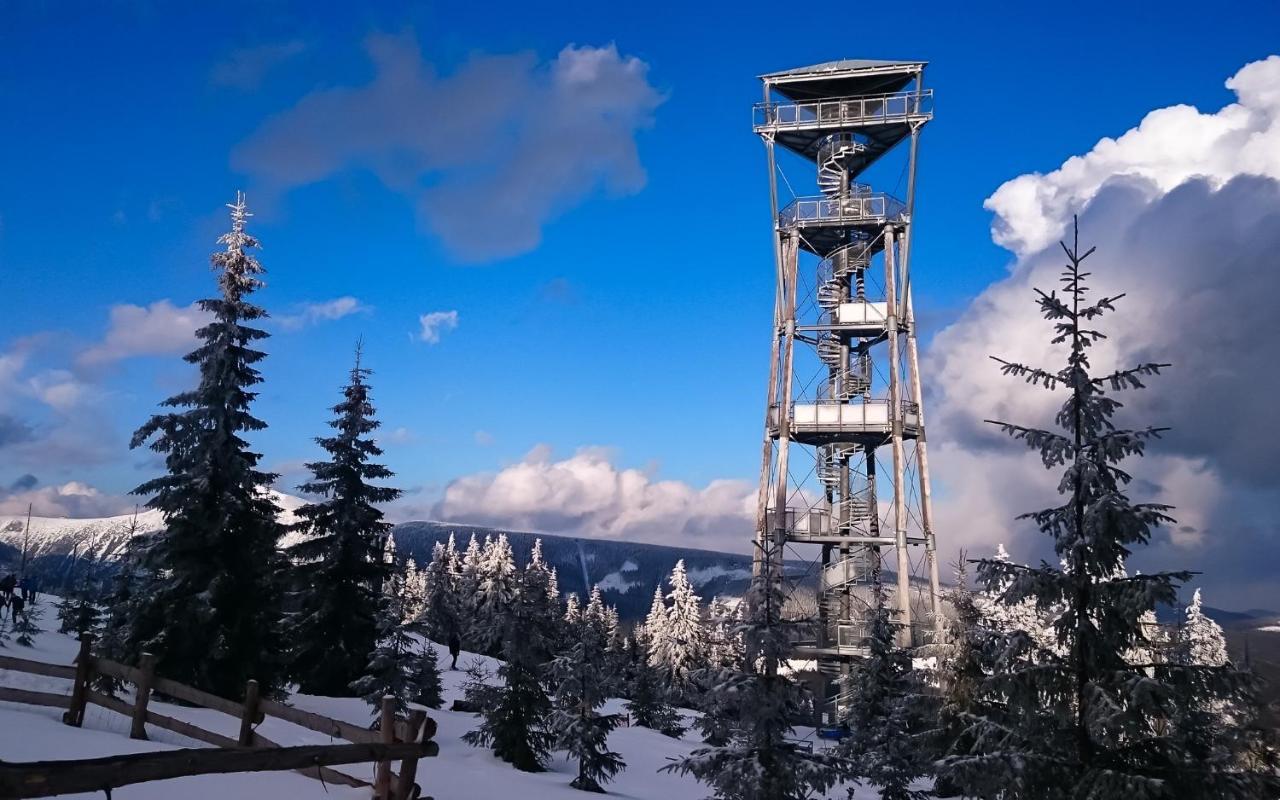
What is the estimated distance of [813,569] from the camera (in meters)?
35.0

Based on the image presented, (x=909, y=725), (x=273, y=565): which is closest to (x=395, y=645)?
(x=273, y=565)

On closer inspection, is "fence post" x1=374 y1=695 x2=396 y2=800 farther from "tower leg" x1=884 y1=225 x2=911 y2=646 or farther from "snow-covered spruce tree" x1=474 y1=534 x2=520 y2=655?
"snow-covered spruce tree" x1=474 y1=534 x2=520 y2=655

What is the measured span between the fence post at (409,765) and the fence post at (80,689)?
6.49 m

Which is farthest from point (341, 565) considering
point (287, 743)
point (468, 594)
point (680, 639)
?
point (468, 594)

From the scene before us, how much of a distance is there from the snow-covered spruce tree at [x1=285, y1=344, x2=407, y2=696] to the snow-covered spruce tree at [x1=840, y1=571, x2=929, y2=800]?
14264 millimetres

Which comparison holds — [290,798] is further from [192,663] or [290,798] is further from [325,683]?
[325,683]

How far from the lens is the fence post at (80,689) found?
44.4ft

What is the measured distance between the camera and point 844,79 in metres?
35.8

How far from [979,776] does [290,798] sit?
853cm

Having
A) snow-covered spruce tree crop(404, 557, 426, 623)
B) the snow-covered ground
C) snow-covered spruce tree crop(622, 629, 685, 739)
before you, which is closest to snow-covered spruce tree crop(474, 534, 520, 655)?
snow-covered spruce tree crop(404, 557, 426, 623)

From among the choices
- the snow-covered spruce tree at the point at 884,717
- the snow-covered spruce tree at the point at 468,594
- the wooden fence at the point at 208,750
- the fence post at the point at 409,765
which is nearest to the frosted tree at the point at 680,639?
the snow-covered spruce tree at the point at 468,594

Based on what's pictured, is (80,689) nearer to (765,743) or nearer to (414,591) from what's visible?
(765,743)

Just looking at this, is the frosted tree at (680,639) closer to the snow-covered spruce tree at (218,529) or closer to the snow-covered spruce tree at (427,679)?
the snow-covered spruce tree at (427,679)

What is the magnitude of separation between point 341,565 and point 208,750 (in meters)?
19.8
